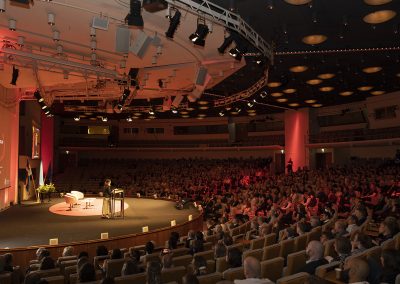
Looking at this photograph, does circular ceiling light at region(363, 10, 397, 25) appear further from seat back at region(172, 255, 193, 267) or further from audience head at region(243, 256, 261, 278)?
audience head at region(243, 256, 261, 278)

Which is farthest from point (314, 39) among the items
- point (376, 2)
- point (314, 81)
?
point (314, 81)

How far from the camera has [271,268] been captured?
5008mm

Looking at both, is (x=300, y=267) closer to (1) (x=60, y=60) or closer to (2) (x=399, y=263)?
(2) (x=399, y=263)

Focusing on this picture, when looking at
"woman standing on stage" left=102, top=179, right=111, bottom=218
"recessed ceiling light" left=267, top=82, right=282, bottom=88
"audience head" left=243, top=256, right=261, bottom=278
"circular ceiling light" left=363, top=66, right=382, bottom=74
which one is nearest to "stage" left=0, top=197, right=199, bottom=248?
"woman standing on stage" left=102, top=179, right=111, bottom=218

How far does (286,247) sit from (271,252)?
48cm

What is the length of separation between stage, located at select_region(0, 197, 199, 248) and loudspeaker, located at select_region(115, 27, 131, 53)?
486 centimetres

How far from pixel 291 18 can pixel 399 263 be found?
21.0ft

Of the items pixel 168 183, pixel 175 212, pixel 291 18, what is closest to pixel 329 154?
pixel 168 183

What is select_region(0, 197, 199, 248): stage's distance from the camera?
9930 millimetres

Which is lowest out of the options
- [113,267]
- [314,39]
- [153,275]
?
[113,267]

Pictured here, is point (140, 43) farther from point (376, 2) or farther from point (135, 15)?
point (376, 2)

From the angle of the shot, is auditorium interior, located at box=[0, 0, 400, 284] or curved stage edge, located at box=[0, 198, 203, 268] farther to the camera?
curved stage edge, located at box=[0, 198, 203, 268]

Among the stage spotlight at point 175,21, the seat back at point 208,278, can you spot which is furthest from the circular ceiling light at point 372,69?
the seat back at point 208,278

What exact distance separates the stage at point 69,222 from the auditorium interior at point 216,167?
3.2 inches
